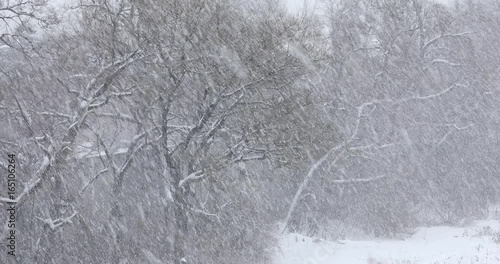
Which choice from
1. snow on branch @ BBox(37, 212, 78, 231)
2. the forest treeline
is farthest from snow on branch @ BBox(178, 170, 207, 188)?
snow on branch @ BBox(37, 212, 78, 231)

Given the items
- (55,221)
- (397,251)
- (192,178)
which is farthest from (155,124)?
(397,251)

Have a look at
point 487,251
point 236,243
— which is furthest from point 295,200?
point 487,251

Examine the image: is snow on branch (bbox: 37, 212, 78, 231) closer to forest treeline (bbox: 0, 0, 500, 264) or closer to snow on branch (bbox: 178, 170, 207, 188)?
forest treeline (bbox: 0, 0, 500, 264)

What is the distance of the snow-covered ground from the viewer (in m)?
14.0

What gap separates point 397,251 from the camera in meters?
15.7

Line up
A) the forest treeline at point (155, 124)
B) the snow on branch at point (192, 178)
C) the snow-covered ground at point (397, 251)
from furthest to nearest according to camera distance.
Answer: the snow-covered ground at point (397, 251), the snow on branch at point (192, 178), the forest treeline at point (155, 124)

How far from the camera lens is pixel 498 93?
27.7 m

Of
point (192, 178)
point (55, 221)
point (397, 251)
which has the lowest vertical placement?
point (397, 251)

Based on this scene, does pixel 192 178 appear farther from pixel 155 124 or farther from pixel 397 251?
pixel 397 251

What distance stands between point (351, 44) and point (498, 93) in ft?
32.7

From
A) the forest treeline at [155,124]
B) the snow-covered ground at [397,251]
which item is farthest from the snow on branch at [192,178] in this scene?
the snow-covered ground at [397,251]

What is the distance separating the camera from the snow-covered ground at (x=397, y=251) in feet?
45.9

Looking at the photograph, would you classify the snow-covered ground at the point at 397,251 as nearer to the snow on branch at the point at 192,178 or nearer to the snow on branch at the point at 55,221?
the snow on branch at the point at 192,178

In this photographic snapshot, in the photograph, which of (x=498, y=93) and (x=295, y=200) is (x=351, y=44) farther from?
(x=498, y=93)
